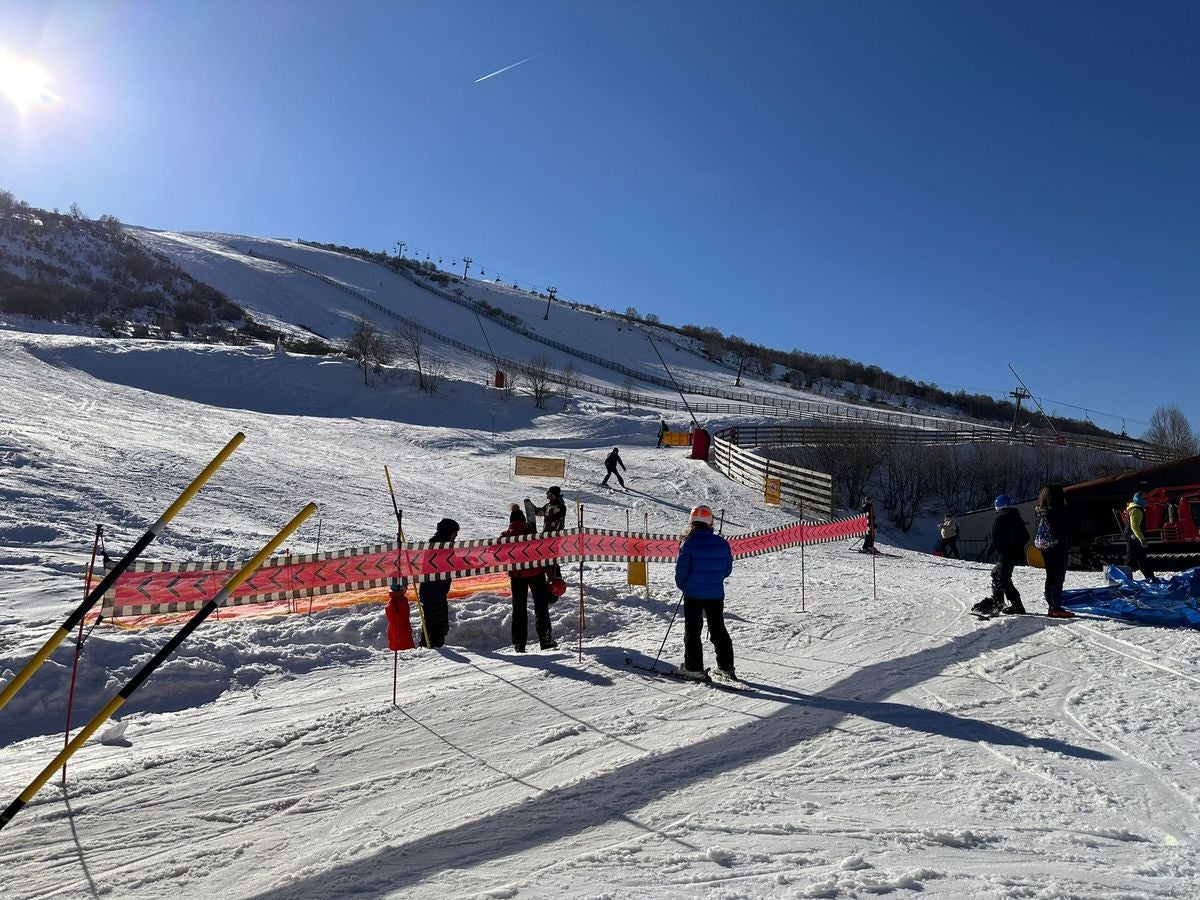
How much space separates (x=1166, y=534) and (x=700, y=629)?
19853mm

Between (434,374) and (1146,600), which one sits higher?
(434,374)

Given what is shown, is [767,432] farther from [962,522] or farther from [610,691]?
[610,691]

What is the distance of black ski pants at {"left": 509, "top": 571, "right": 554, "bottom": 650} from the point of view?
882cm

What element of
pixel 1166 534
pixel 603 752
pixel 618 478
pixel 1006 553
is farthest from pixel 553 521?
pixel 1166 534

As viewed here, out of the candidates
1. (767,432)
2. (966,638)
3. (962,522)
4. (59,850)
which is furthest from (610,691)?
(767,432)

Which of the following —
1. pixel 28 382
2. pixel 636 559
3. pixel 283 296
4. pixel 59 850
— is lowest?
pixel 59 850

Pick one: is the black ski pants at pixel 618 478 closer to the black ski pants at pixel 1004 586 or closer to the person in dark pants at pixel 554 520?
the person in dark pants at pixel 554 520

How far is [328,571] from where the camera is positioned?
8195 mm

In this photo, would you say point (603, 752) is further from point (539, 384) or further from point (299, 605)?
point (539, 384)

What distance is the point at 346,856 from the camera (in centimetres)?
395

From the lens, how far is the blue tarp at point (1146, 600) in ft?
32.0

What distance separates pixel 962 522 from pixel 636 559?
24663mm

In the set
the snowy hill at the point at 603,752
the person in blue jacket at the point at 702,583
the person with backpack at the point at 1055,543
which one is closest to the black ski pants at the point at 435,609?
the snowy hill at the point at 603,752

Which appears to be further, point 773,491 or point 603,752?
point 773,491
